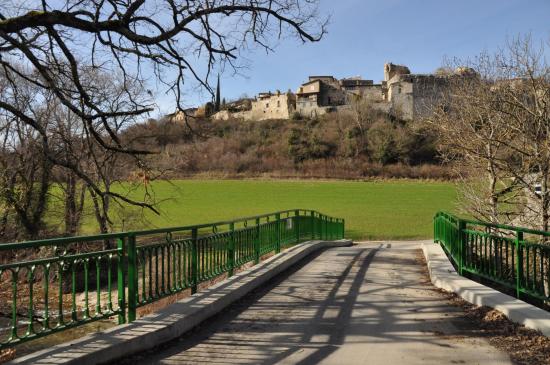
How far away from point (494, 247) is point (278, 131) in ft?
361

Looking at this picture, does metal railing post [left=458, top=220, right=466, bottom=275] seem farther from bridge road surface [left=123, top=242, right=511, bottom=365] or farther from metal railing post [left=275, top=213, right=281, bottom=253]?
metal railing post [left=275, top=213, right=281, bottom=253]

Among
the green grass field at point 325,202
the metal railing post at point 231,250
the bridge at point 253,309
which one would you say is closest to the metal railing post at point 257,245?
the bridge at point 253,309

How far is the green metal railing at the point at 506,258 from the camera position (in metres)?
6.37

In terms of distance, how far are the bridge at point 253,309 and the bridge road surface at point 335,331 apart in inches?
0.5

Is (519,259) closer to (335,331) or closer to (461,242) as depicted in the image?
(461,242)

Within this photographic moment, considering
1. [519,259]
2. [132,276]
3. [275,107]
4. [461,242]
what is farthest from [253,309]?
[275,107]

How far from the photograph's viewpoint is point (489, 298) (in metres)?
6.61

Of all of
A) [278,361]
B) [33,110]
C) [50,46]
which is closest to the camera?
[278,361]

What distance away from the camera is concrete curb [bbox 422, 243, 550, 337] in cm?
544

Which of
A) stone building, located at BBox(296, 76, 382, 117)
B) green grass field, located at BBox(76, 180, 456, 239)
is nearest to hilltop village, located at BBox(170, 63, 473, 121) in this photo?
stone building, located at BBox(296, 76, 382, 117)

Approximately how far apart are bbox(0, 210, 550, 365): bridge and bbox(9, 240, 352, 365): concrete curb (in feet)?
0.04

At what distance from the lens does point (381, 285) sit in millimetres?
8859

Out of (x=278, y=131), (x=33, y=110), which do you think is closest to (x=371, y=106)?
(x=278, y=131)

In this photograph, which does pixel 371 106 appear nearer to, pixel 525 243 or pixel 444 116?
pixel 444 116
